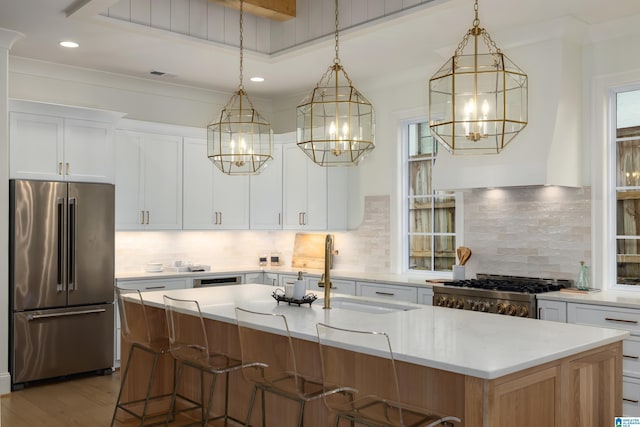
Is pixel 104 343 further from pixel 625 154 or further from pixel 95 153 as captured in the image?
pixel 625 154

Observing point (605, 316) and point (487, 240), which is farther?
point (487, 240)

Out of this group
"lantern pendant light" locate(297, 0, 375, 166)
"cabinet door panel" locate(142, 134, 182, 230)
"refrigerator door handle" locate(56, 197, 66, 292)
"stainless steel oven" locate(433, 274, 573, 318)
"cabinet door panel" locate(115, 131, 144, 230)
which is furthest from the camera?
"cabinet door panel" locate(142, 134, 182, 230)

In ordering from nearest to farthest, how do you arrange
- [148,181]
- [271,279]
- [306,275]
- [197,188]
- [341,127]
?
[341,127] < [148,181] < [306,275] < [197,188] < [271,279]

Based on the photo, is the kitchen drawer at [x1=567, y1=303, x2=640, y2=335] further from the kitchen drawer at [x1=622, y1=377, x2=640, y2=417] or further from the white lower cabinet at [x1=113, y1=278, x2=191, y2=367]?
the white lower cabinet at [x1=113, y1=278, x2=191, y2=367]

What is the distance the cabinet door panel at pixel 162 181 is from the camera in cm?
655

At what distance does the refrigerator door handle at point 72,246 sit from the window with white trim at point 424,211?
334cm

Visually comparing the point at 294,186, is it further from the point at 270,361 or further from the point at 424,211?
the point at 270,361

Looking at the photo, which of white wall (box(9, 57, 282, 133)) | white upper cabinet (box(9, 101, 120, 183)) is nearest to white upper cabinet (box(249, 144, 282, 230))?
white wall (box(9, 57, 282, 133))

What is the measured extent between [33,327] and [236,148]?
280 cm

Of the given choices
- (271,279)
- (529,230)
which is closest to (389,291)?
(529,230)

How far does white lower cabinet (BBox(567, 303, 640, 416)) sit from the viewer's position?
4297 millimetres

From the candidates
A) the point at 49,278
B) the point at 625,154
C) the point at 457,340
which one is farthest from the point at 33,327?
the point at 625,154

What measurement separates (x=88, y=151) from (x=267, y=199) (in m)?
2.28

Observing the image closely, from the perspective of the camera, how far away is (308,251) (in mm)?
7652
